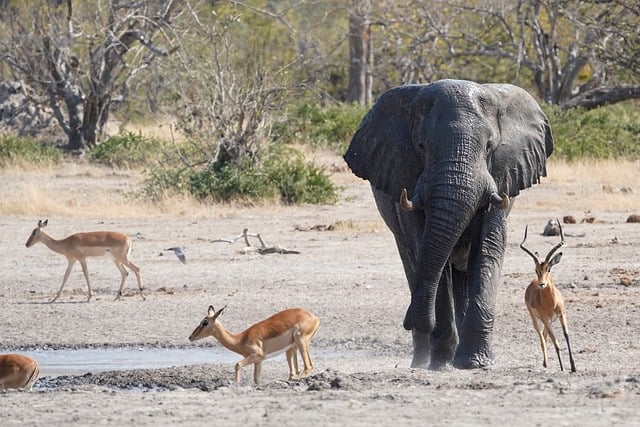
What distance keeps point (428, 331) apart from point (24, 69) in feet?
68.8

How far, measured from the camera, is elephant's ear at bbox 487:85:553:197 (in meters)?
9.94

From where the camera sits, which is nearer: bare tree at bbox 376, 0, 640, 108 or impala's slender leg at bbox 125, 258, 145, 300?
impala's slender leg at bbox 125, 258, 145, 300

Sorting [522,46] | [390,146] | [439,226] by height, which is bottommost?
[522,46]

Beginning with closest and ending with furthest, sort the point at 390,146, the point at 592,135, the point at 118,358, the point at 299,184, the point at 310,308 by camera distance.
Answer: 1. the point at 390,146
2. the point at 118,358
3. the point at 310,308
4. the point at 299,184
5. the point at 592,135

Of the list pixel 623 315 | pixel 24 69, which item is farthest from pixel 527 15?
pixel 623 315

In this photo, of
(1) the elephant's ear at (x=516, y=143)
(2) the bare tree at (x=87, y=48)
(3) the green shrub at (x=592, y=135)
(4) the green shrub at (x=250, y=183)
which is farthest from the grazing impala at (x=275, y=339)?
(3) the green shrub at (x=592, y=135)

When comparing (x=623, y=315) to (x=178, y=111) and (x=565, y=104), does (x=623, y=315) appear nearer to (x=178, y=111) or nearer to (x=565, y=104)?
(x=178, y=111)

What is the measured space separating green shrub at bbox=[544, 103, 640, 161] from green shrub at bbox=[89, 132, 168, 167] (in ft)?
27.5

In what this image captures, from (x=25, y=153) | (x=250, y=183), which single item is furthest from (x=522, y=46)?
(x=250, y=183)

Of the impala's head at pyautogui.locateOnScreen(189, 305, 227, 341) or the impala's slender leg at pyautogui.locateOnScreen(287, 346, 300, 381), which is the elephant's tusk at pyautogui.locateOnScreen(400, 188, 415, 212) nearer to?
the impala's slender leg at pyautogui.locateOnScreen(287, 346, 300, 381)

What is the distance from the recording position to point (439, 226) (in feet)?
30.3

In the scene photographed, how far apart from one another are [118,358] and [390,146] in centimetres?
319

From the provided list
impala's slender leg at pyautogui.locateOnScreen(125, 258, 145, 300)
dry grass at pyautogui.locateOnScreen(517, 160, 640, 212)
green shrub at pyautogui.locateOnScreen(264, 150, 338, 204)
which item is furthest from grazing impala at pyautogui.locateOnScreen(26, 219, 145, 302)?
dry grass at pyautogui.locateOnScreen(517, 160, 640, 212)

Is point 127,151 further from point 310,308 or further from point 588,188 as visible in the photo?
point 310,308
